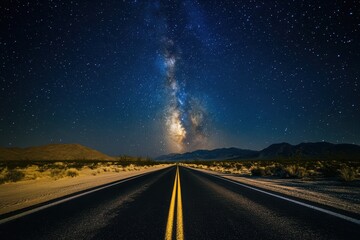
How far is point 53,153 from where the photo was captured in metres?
129

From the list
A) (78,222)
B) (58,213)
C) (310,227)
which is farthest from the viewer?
(58,213)

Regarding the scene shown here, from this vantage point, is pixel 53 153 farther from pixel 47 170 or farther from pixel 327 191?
pixel 327 191

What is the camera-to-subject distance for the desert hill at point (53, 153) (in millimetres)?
115506

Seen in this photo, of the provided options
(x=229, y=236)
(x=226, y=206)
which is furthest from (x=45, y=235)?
(x=226, y=206)

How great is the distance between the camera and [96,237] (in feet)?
13.4

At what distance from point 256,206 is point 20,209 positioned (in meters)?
6.96

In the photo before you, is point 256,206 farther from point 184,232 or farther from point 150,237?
point 150,237

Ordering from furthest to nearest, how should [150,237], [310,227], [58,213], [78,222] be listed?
[58,213], [78,222], [310,227], [150,237]

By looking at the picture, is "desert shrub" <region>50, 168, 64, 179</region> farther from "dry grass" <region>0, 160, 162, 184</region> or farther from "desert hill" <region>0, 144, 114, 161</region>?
"desert hill" <region>0, 144, 114, 161</region>

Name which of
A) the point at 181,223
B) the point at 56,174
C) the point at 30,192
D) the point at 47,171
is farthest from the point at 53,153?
the point at 181,223

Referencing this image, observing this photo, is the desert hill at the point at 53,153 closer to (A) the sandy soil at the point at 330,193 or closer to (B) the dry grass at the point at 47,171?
(B) the dry grass at the point at 47,171

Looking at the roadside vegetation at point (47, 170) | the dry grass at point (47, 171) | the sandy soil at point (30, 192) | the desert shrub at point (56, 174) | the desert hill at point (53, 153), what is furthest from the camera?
the desert hill at point (53, 153)

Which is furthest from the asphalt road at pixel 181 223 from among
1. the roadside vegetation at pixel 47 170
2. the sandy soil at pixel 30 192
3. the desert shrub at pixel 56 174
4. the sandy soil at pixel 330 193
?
the desert shrub at pixel 56 174

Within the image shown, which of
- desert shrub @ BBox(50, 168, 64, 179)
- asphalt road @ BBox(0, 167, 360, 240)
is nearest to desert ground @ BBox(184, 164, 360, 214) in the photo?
asphalt road @ BBox(0, 167, 360, 240)
